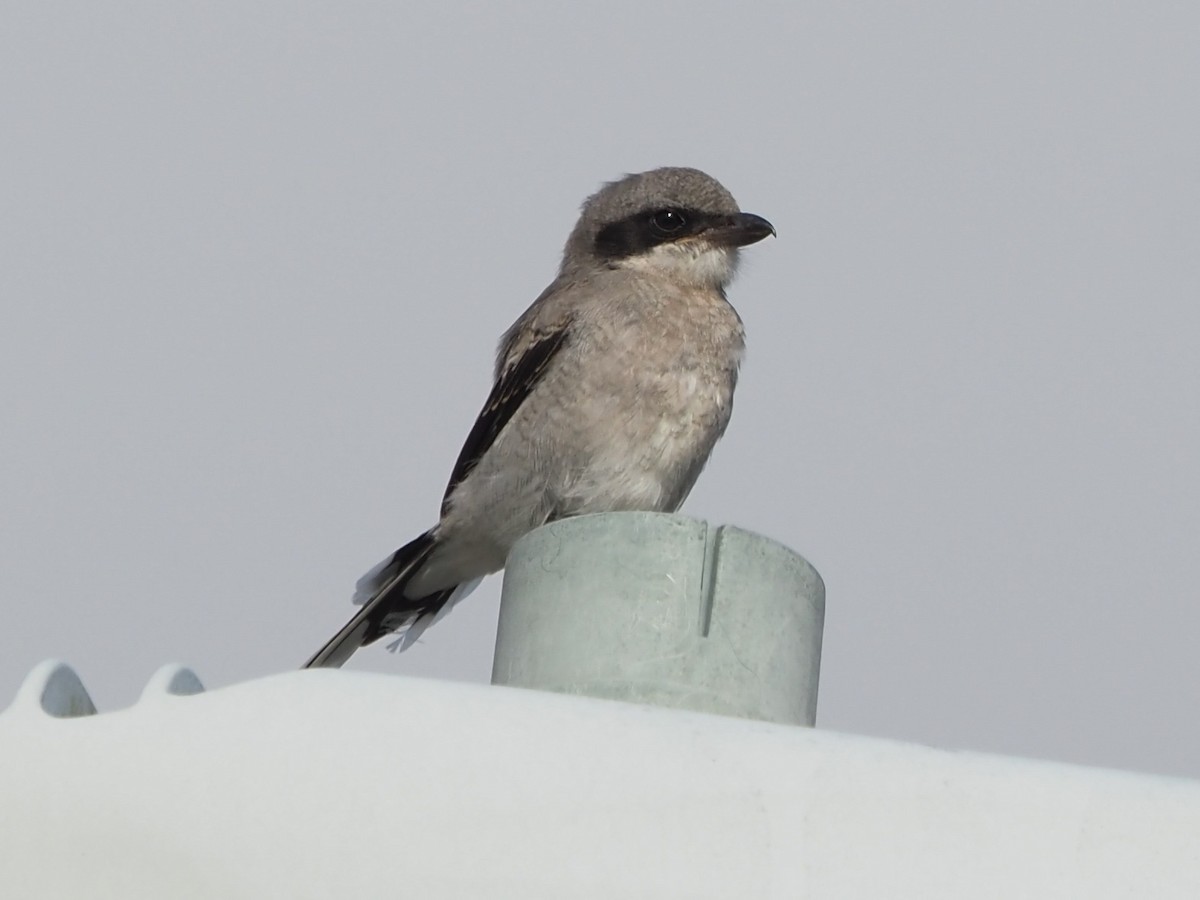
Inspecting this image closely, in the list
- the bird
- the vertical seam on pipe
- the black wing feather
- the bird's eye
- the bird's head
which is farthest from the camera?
the bird's eye

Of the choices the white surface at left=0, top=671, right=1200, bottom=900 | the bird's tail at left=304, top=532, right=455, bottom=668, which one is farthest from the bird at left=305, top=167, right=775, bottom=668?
the white surface at left=0, top=671, right=1200, bottom=900

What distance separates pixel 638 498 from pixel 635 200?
4.52ft

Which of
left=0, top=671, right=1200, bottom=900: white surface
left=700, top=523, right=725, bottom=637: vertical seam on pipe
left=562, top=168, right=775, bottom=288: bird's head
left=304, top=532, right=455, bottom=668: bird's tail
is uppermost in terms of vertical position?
left=562, top=168, right=775, bottom=288: bird's head

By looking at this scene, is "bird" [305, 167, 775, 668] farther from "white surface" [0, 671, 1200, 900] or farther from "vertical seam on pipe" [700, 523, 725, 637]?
"white surface" [0, 671, 1200, 900]

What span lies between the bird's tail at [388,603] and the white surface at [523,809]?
3600mm

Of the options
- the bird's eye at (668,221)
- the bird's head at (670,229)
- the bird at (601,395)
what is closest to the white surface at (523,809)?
the bird at (601,395)

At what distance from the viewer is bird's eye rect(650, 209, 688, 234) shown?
6.10 meters

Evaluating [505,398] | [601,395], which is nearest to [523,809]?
[601,395]

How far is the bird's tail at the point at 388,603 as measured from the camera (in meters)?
5.75

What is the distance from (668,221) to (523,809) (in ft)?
14.1

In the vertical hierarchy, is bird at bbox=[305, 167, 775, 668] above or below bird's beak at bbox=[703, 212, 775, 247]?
below

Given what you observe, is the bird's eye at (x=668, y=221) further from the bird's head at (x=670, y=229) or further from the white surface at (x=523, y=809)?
the white surface at (x=523, y=809)

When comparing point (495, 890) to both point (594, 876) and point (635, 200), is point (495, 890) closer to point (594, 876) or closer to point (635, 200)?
point (594, 876)

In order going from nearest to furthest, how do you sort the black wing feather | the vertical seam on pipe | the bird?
the vertical seam on pipe, the bird, the black wing feather
